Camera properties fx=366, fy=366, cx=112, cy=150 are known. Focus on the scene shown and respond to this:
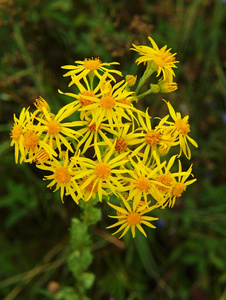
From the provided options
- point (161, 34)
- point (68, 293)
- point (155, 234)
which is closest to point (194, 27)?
point (161, 34)

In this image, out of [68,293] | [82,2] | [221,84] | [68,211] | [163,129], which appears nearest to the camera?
[163,129]

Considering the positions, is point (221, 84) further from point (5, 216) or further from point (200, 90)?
point (5, 216)

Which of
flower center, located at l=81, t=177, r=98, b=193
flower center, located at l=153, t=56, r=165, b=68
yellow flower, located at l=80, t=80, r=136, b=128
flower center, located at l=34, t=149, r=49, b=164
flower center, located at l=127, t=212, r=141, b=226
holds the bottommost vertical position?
flower center, located at l=127, t=212, r=141, b=226

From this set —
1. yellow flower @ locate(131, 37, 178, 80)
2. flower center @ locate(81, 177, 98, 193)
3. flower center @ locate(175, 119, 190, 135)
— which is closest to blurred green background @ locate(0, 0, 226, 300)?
yellow flower @ locate(131, 37, 178, 80)

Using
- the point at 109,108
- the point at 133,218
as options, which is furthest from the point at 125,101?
the point at 133,218

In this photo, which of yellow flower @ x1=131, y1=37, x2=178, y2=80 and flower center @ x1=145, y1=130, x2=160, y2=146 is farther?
yellow flower @ x1=131, y1=37, x2=178, y2=80

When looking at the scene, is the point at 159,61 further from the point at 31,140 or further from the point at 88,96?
the point at 31,140

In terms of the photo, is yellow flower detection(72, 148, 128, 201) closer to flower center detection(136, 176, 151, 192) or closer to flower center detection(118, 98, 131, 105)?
flower center detection(136, 176, 151, 192)

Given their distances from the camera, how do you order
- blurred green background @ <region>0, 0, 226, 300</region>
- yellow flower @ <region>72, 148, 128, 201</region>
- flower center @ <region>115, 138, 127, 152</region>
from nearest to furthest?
yellow flower @ <region>72, 148, 128, 201</region>
flower center @ <region>115, 138, 127, 152</region>
blurred green background @ <region>0, 0, 226, 300</region>
